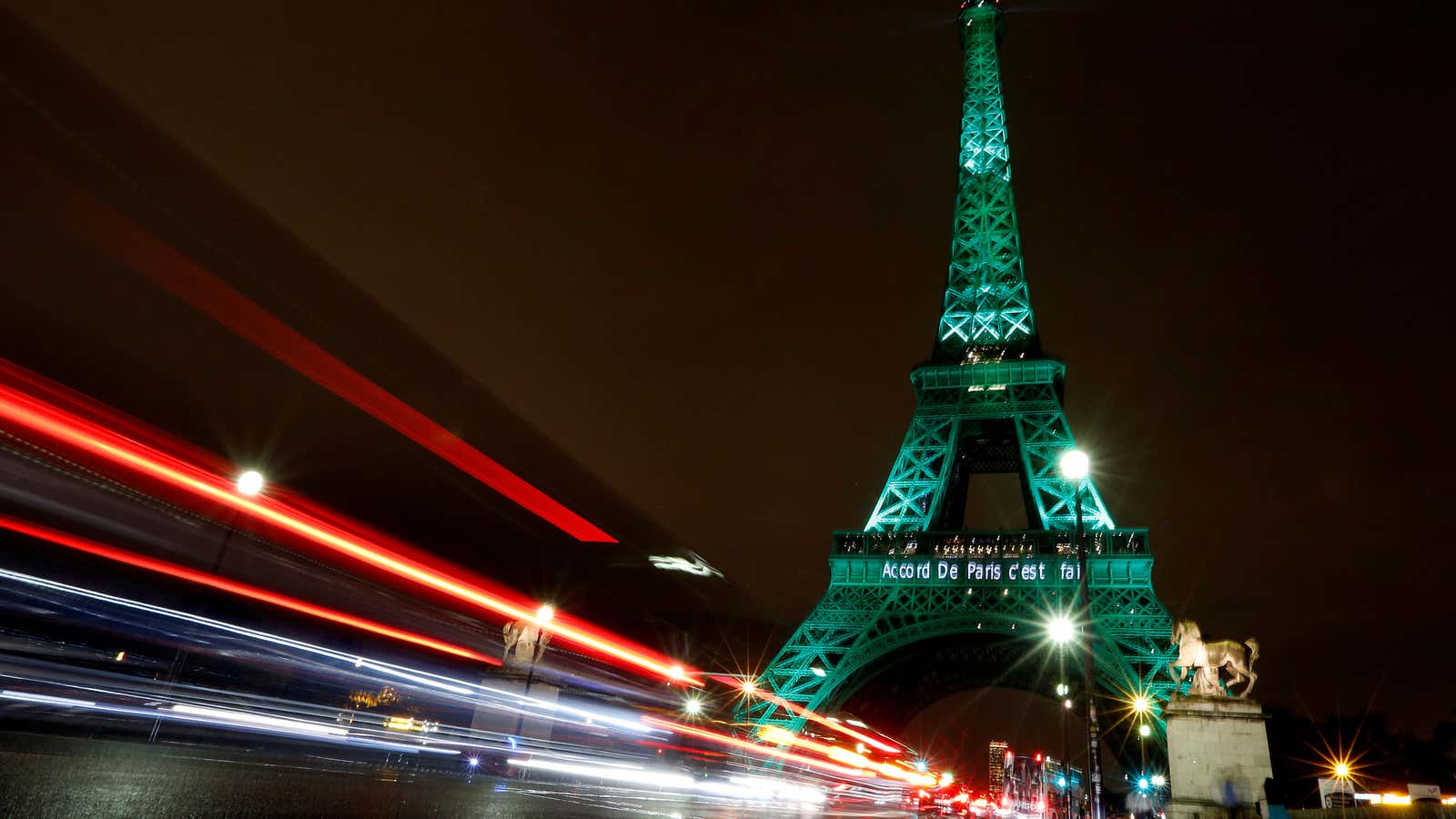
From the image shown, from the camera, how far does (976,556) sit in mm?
47656

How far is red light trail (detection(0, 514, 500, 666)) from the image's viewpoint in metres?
8.85

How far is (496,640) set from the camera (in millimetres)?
14797

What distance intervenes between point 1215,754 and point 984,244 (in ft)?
167

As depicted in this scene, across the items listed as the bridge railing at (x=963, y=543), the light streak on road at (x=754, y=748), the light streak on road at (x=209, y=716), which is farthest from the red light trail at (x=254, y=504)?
the bridge railing at (x=963, y=543)

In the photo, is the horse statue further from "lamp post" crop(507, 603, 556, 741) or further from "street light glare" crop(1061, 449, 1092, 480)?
"lamp post" crop(507, 603, 556, 741)

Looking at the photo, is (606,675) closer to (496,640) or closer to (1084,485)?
(496,640)

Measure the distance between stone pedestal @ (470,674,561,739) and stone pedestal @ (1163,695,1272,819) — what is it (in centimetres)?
1371

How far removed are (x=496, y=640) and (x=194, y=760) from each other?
15.5 ft

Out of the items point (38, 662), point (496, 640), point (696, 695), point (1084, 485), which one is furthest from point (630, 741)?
point (1084, 485)

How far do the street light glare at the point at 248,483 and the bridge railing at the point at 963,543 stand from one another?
1627 inches

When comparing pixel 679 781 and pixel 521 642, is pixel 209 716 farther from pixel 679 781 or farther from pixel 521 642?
pixel 679 781

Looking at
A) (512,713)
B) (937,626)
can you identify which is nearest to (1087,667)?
(512,713)

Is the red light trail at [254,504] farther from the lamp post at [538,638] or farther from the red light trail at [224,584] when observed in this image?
the red light trail at [224,584]

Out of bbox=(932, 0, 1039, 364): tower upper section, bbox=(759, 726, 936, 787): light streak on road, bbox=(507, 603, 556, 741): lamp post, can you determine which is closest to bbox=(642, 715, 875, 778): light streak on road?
bbox=(759, 726, 936, 787): light streak on road
